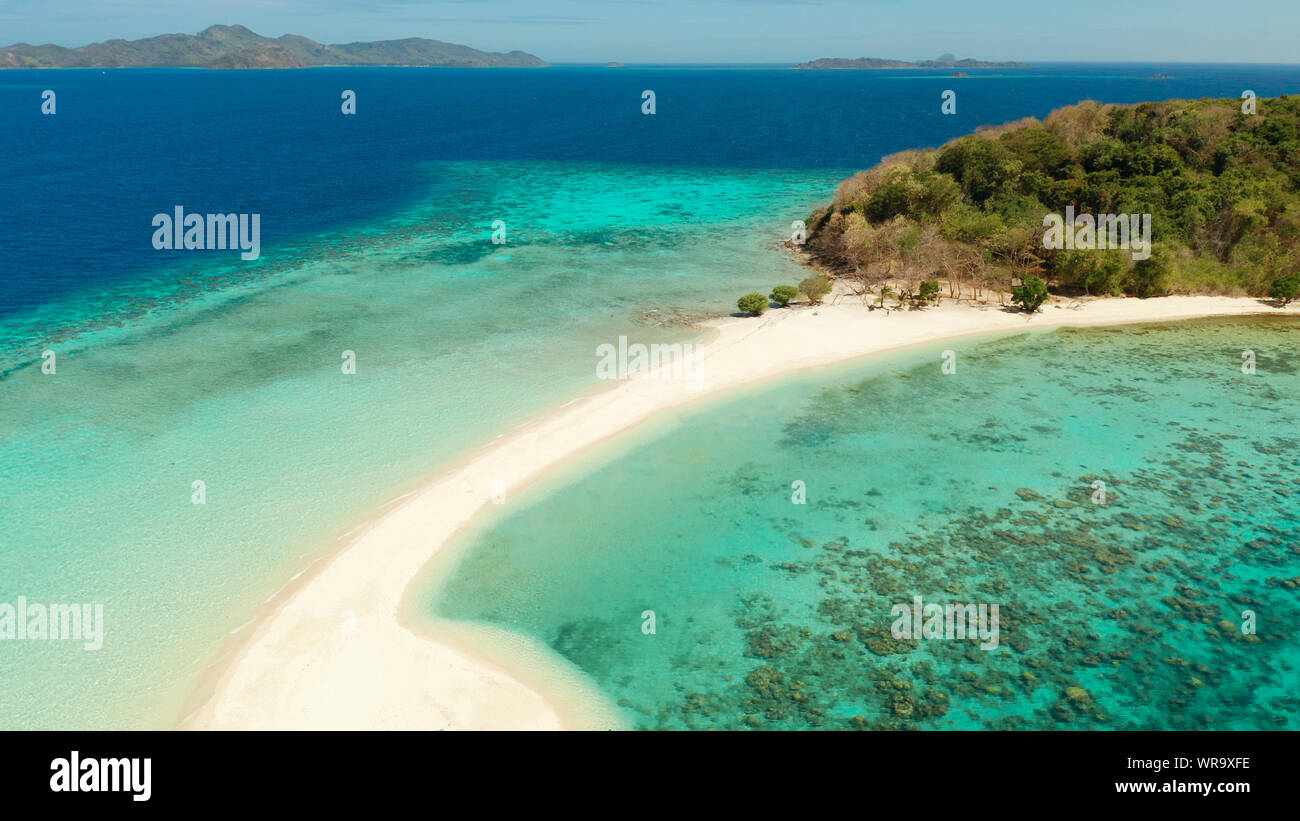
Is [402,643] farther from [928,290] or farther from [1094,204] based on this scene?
[1094,204]

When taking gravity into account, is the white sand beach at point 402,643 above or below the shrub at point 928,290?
below

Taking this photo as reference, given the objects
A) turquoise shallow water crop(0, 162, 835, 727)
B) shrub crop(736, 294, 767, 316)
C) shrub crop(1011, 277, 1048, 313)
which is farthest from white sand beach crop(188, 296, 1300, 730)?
shrub crop(1011, 277, 1048, 313)

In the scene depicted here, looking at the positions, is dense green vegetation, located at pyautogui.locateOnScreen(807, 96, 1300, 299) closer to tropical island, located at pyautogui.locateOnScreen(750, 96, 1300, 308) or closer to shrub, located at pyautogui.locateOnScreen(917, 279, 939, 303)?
tropical island, located at pyautogui.locateOnScreen(750, 96, 1300, 308)

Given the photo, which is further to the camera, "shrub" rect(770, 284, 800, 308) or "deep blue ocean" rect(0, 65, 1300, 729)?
"shrub" rect(770, 284, 800, 308)

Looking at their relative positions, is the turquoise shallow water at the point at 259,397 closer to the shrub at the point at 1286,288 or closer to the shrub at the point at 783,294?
the shrub at the point at 783,294

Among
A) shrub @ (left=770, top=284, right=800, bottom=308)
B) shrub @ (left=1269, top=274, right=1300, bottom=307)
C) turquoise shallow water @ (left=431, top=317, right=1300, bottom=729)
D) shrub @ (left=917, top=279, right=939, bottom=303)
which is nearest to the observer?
turquoise shallow water @ (left=431, top=317, right=1300, bottom=729)

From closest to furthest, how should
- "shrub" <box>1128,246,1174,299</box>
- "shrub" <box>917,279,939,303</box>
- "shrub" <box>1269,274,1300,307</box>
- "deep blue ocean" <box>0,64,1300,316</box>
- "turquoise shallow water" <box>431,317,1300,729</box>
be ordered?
"turquoise shallow water" <box>431,317,1300,729</box>, "shrub" <box>1269,274,1300,307</box>, "shrub" <box>917,279,939,303</box>, "shrub" <box>1128,246,1174,299</box>, "deep blue ocean" <box>0,64,1300,316</box>

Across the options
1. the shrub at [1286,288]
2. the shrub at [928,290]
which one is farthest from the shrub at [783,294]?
the shrub at [1286,288]
